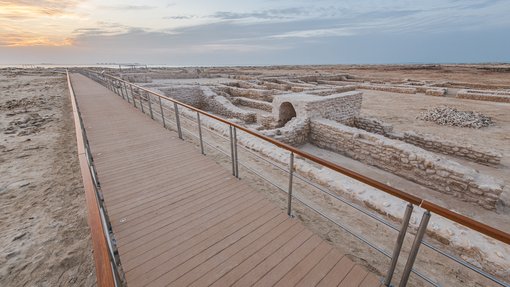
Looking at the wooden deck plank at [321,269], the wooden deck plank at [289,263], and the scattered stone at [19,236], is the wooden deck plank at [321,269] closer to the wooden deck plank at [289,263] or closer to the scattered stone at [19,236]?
the wooden deck plank at [289,263]

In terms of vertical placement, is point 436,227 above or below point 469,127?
above

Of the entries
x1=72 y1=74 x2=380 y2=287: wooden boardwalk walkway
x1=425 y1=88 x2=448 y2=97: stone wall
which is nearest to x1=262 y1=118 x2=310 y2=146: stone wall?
x1=72 y1=74 x2=380 y2=287: wooden boardwalk walkway

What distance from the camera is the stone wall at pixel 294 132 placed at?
9609 mm

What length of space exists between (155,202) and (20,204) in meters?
3.27

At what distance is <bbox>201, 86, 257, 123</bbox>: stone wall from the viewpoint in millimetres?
13375

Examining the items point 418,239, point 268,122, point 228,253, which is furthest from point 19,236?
point 268,122

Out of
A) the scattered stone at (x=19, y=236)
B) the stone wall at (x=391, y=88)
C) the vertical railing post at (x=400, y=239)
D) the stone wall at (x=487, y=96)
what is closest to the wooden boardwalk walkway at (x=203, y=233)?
the vertical railing post at (x=400, y=239)

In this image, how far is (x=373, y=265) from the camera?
2822 mm

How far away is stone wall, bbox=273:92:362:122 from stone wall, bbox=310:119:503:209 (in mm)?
613

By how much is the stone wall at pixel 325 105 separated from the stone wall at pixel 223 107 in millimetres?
1602

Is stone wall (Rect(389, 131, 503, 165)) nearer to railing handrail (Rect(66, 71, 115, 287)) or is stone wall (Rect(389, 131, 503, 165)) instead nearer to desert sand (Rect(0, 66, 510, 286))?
desert sand (Rect(0, 66, 510, 286))

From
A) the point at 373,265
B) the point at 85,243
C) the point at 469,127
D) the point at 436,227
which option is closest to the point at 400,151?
the point at 436,227

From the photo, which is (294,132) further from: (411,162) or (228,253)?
(228,253)

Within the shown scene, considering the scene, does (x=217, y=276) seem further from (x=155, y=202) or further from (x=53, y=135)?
(x=53, y=135)
